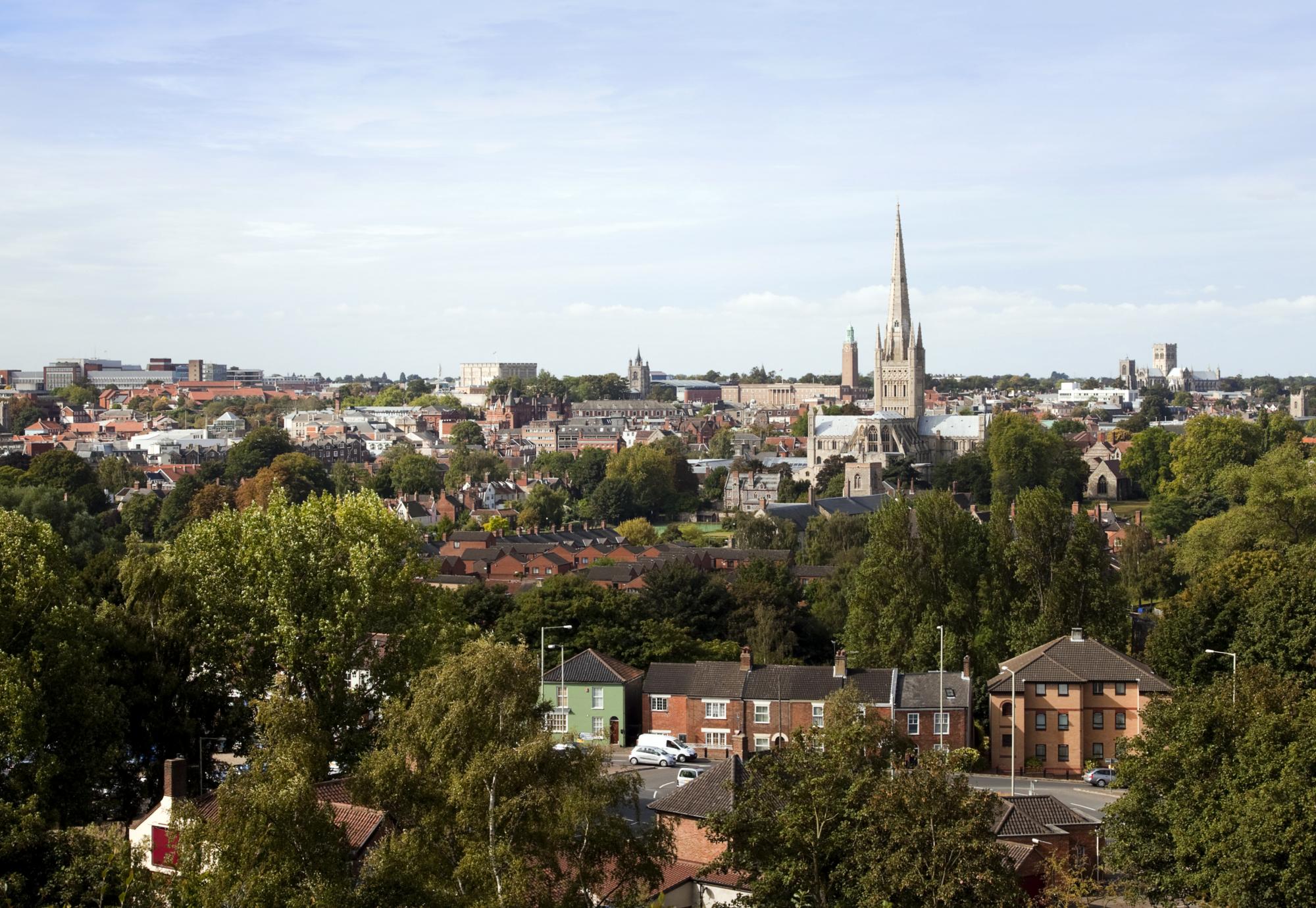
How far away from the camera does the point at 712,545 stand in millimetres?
97250

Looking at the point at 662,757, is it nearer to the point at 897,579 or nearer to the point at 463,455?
the point at 897,579

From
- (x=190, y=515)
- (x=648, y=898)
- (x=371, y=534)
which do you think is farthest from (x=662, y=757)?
(x=190, y=515)

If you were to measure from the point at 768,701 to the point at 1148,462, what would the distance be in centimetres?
9666

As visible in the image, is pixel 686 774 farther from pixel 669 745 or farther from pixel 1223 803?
pixel 1223 803

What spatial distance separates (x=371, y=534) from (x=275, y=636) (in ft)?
12.3

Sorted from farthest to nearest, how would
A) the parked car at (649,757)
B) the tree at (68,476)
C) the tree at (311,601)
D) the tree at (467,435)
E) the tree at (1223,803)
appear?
the tree at (467,435)
the tree at (68,476)
the parked car at (649,757)
the tree at (311,601)
the tree at (1223,803)

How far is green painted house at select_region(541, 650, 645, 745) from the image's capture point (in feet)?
151

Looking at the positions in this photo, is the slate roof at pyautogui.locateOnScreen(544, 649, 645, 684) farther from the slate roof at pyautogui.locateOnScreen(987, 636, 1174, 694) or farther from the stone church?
the stone church

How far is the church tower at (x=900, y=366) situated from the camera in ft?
545

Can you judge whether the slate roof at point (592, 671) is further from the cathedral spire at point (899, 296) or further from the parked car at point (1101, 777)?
the cathedral spire at point (899, 296)

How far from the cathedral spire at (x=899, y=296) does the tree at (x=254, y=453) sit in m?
67.2

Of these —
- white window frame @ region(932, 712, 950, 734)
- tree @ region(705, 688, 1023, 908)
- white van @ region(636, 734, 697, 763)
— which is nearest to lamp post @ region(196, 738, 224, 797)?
white van @ region(636, 734, 697, 763)

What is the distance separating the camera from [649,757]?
139ft

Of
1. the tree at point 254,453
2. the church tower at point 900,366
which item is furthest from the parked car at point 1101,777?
the church tower at point 900,366
